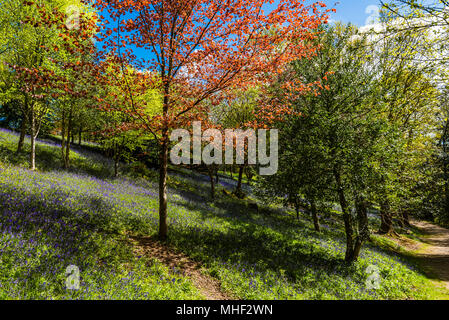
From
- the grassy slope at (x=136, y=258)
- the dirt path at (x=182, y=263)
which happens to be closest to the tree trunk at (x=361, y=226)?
the grassy slope at (x=136, y=258)

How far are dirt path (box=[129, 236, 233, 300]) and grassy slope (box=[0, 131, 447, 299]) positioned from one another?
329 mm

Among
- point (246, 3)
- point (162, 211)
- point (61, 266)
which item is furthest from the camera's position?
point (162, 211)

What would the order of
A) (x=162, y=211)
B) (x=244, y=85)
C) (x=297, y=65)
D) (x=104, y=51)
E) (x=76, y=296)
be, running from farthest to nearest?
1. (x=297, y=65)
2. (x=162, y=211)
3. (x=244, y=85)
4. (x=104, y=51)
5. (x=76, y=296)

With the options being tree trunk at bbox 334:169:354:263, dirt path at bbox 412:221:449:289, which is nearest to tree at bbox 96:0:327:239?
tree trunk at bbox 334:169:354:263

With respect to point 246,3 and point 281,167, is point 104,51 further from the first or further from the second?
point 281,167

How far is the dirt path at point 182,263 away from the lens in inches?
259

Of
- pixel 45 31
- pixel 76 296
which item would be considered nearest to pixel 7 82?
pixel 45 31

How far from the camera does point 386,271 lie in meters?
10.8

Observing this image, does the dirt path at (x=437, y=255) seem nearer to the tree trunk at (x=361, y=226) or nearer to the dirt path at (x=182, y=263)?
the tree trunk at (x=361, y=226)

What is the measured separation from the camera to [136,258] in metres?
6.98

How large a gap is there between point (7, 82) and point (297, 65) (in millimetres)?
19615
